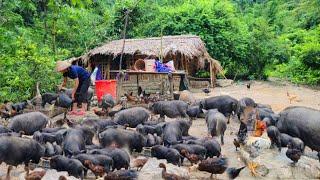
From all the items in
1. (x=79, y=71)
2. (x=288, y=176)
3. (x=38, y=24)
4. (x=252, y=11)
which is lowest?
(x=288, y=176)

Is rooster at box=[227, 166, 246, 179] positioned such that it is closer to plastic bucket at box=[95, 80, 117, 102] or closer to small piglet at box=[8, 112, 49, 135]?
small piglet at box=[8, 112, 49, 135]

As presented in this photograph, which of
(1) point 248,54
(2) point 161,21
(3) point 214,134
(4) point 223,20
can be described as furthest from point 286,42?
(3) point 214,134

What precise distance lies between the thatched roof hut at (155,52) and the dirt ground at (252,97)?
176 cm

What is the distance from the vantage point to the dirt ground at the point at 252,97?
881 centimetres

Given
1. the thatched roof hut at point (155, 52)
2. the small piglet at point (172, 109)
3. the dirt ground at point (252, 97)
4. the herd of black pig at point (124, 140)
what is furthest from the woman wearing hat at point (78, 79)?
the thatched roof hut at point (155, 52)

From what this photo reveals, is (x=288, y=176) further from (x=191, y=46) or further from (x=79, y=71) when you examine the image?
(x=191, y=46)

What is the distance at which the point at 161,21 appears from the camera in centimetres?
2917

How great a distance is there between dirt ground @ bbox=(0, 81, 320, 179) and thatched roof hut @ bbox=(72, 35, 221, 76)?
1.76 meters

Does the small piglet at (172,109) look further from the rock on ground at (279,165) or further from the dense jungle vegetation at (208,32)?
the dense jungle vegetation at (208,32)

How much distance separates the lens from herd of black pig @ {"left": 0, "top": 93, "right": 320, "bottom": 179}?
787cm

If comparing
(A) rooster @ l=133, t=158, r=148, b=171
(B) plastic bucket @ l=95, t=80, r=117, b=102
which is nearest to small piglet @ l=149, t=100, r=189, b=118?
(B) plastic bucket @ l=95, t=80, r=117, b=102

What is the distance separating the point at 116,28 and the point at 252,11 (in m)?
21.3

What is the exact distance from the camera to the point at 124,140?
9250 mm

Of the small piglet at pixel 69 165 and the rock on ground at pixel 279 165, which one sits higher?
the small piglet at pixel 69 165
